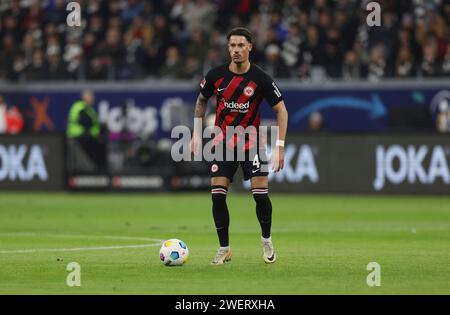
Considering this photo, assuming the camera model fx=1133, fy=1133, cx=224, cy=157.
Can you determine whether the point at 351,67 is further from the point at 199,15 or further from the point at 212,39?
the point at 199,15

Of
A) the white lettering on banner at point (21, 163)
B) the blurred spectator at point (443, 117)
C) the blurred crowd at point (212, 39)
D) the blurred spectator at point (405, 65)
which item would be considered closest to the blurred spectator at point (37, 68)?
the blurred crowd at point (212, 39)

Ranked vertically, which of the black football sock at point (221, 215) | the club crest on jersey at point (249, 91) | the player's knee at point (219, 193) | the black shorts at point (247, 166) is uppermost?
the club crest on jersey at point (249, 91)

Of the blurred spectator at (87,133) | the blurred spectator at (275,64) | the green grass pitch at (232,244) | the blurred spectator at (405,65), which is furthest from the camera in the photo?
the blurred spectator at (275,64)

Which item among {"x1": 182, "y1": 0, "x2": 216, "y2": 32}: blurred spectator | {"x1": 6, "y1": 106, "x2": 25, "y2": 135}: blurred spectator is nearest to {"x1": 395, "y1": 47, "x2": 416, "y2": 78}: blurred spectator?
{"x1": 182, "y1": 0, "x2": 216, "y2": 32}: blurred spectator

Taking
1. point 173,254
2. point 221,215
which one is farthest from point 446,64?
point 173,254

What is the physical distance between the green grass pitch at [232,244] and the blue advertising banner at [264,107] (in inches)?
174

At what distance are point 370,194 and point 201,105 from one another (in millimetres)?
13599

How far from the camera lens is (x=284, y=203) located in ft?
80.6

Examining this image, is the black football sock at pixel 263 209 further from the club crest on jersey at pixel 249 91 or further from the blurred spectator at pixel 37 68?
the blurred spectator at pixel 37 68

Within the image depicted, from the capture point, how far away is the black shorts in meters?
12.9

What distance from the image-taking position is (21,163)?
28.5 m

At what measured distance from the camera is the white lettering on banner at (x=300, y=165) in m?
26.8
